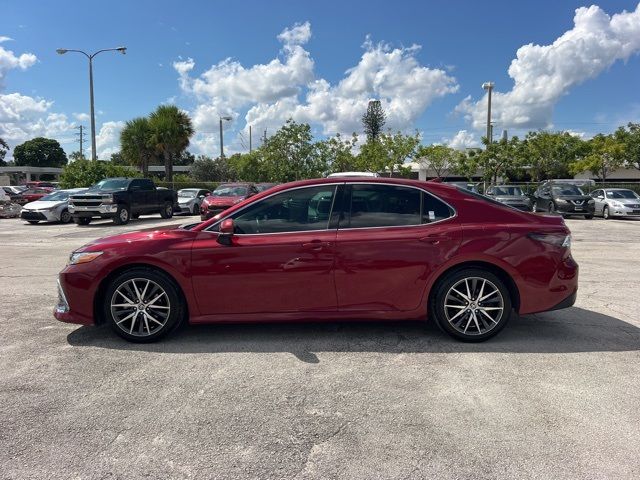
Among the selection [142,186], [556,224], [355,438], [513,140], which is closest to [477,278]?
[556,224]

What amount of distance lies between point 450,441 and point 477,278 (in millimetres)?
1956

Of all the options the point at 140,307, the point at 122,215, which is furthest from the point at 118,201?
the point at 140,307

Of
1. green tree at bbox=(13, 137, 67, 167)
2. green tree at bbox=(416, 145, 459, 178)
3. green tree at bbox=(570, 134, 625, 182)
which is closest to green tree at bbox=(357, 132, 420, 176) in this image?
green tree at bbox=(416, 145, 459, 178)

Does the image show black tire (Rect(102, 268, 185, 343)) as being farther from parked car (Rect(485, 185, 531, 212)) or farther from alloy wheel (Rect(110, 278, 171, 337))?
parked car (Rect(485, 185, 531, 212))

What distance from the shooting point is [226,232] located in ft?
14.7

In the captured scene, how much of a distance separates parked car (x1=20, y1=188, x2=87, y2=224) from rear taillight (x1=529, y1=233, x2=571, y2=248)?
20.1m

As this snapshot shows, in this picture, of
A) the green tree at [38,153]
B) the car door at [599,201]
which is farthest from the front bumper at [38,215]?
the green tree at [38,153]

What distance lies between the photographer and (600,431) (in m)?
3.09

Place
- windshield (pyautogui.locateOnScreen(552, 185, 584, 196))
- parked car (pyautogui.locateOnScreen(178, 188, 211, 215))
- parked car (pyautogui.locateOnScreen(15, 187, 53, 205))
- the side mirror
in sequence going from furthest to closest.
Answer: parked car (pyautogui.locateOnScreen(15, 187, 53, 205)), parked car (pyautogui.locateOnScreen(178, 188, 211, 215)), windshield (pyautogui.locateOnScreen(552, 185, 584, 196)), the side mirror

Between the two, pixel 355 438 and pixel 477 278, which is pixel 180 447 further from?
pixel 477 278

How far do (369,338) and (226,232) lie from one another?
1.76 meters

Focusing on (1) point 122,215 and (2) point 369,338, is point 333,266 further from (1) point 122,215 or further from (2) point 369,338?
(1) point 122,215

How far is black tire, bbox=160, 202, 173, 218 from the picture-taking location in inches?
913

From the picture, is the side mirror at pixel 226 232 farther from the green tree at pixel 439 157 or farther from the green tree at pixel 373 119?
the green tree at pixel 373 119
